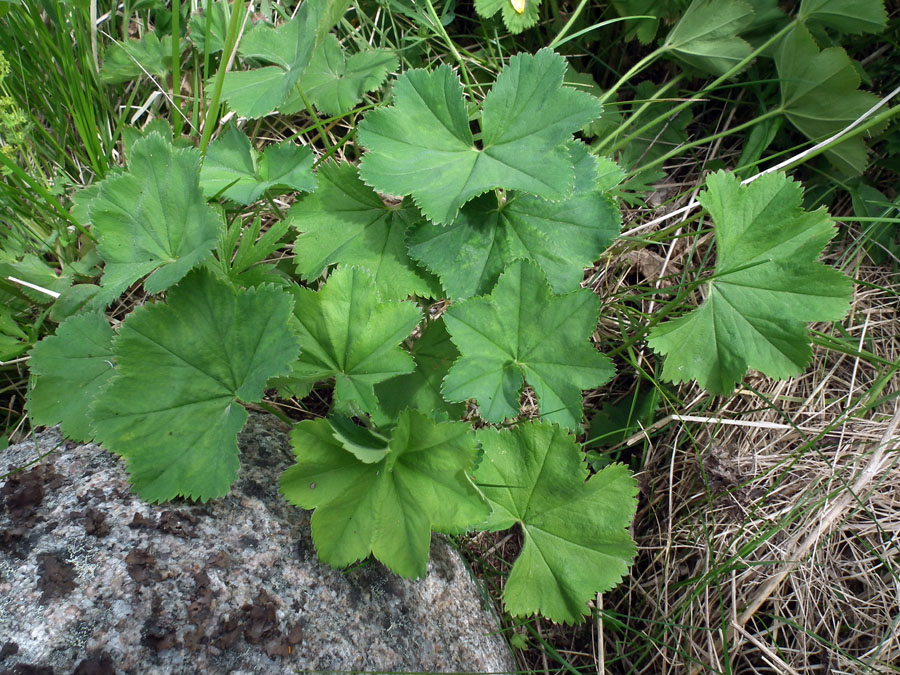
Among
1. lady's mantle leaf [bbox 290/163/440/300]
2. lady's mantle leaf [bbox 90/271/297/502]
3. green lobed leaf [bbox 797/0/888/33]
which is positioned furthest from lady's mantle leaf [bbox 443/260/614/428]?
green lobed leaf [bbox 797/0/888/33]

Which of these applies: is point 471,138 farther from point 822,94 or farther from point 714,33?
point 822,94

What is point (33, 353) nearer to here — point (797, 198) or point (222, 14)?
point (222, 14)

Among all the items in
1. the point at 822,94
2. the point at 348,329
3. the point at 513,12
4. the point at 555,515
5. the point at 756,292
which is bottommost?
the point at 555,515

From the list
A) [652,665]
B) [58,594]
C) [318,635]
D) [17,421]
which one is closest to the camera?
[58,594]

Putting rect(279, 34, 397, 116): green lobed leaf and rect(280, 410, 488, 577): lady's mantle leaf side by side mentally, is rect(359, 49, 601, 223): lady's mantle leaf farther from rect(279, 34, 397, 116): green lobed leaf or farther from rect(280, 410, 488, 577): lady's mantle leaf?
rect(280, 410, 488, 577): lady's mantle leaf

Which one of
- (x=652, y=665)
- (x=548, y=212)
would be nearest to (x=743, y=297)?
(x=548, y=212)

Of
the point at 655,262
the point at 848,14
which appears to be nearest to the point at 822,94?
→ the point at 848,14

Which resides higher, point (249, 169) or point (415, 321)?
point (249, 169)
